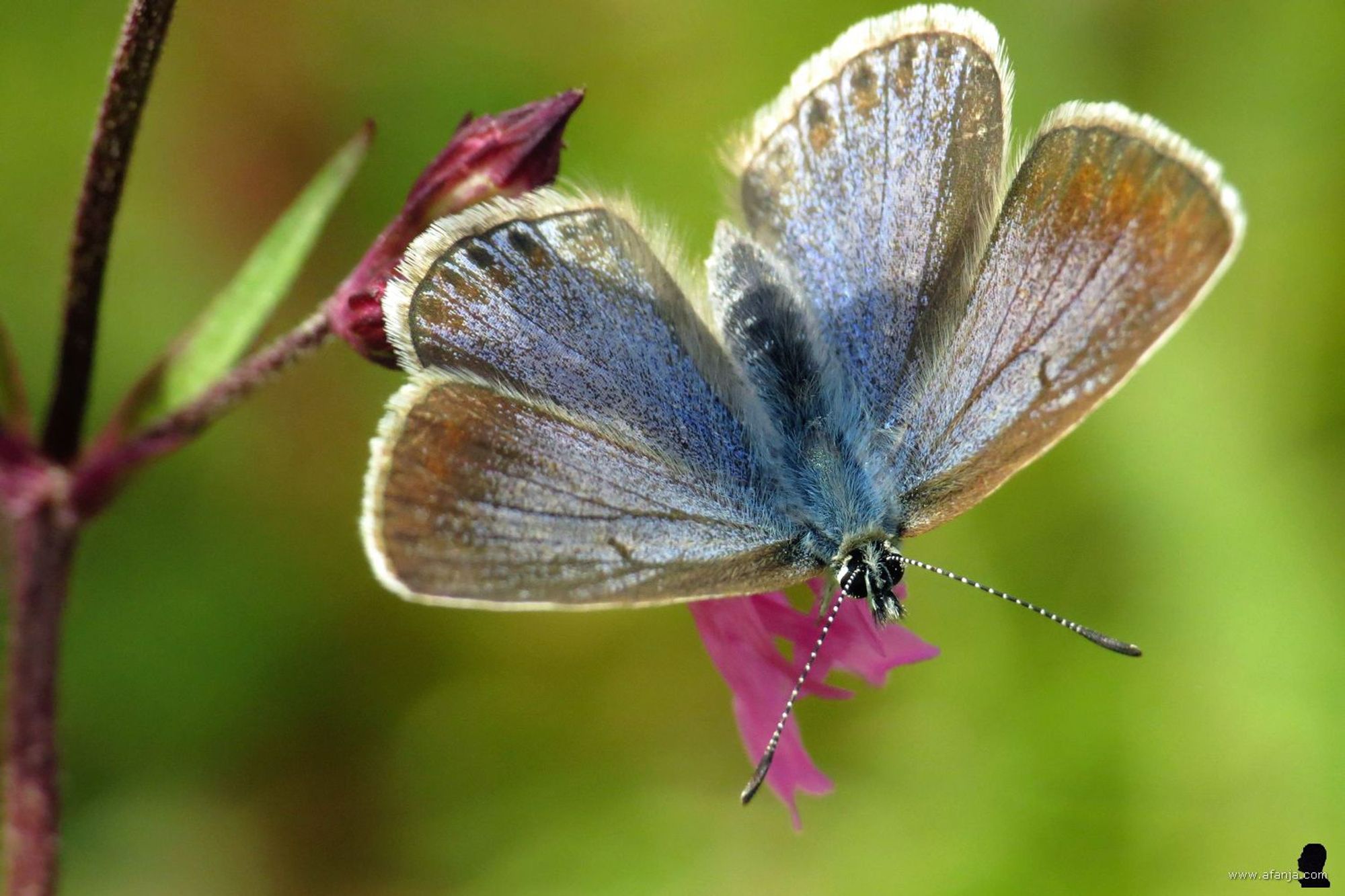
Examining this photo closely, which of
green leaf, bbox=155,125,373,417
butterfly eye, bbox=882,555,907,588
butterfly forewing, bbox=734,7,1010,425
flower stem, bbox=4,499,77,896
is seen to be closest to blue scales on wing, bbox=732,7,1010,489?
butterfly forewing, bbox=734,7,1010,425

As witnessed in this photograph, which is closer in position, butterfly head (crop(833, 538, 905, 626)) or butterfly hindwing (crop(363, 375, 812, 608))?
butterfly hindwing (crop(363, 375, 812, 608))

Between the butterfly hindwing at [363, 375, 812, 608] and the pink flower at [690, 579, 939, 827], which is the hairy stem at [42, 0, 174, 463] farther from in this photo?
the pink flower at [690, 579, 939, 827]

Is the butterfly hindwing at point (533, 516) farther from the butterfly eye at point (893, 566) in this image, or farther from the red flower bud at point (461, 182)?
the red flower bud at point (461, 182)

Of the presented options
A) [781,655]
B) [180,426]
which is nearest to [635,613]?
[781,655]

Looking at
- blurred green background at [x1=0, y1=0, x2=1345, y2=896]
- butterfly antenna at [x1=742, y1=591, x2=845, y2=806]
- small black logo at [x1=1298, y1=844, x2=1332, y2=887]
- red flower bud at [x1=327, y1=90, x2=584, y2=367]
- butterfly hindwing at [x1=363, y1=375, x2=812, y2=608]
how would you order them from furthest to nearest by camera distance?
blurred green background at [x1=0, y1=0, x2=1345, y2=896]
small black logo at [x1=1298, y1=844, x2=1332, y2=887]
red flower bud at [x1=327, y1=90, x2=584, y2=367]
butterfly antenna at [x1=742, y1=591, x2=845, y2=806]
butterfly hindwing at [x1=363, y1=375, x2=812, y2=608]

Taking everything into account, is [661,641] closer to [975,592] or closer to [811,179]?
[975,592]

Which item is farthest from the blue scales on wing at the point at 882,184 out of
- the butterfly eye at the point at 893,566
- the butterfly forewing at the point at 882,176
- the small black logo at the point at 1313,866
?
the small black logo at the point at 1313,866

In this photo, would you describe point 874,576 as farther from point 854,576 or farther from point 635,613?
point 635,613
